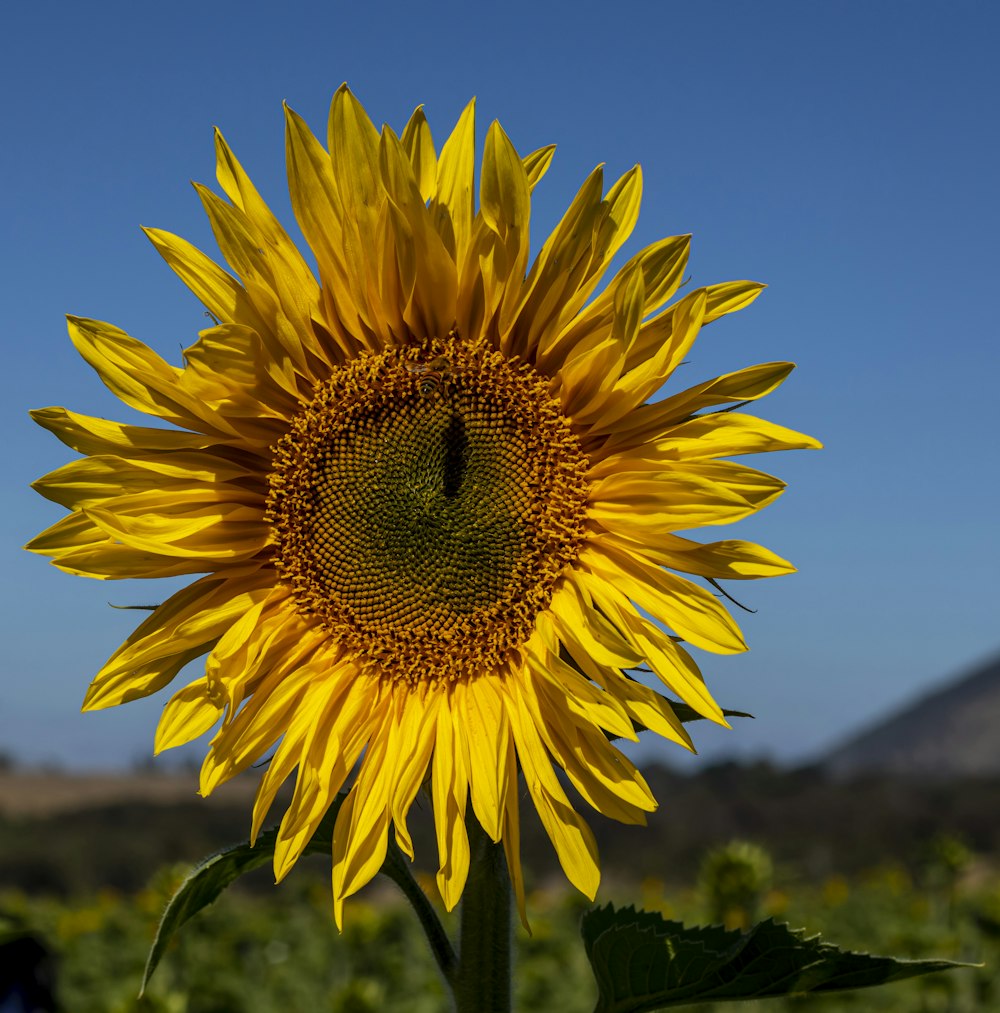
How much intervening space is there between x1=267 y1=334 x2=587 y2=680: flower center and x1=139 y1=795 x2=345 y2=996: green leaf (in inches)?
12.8

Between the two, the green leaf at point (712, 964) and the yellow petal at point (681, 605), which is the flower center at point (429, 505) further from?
the green leaf at point (712, 964)

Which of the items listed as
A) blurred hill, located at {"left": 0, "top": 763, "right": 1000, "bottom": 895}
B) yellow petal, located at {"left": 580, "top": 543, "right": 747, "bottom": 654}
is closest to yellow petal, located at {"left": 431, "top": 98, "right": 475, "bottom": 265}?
yellow petal, located at {"left": 580, "top": 543, "right": 747, "bottom": 654}

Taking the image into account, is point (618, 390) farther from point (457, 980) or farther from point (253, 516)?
point (457, 980)

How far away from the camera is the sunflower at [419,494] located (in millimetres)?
1993

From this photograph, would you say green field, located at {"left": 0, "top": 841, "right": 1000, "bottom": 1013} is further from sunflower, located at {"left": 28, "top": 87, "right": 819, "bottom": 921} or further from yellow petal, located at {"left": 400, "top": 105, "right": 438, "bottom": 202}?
yellow petal, located at {"left": 400, "top": 105, "right": 438, "bottom": 202}

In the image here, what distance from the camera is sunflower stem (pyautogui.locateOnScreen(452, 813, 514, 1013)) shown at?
199 centimetres

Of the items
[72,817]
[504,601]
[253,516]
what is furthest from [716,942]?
[72,817]

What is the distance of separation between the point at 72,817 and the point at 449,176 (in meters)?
21.0

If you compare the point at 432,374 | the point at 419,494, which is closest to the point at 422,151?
the point at 432,374

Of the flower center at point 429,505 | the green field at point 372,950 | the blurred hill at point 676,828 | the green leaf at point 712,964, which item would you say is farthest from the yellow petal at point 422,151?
the blurred hill at point 676,828

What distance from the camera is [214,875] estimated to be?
2.09 metres

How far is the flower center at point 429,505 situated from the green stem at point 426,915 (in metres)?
0.33

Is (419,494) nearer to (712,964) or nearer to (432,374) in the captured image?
(432,374)

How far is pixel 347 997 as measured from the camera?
535cm
